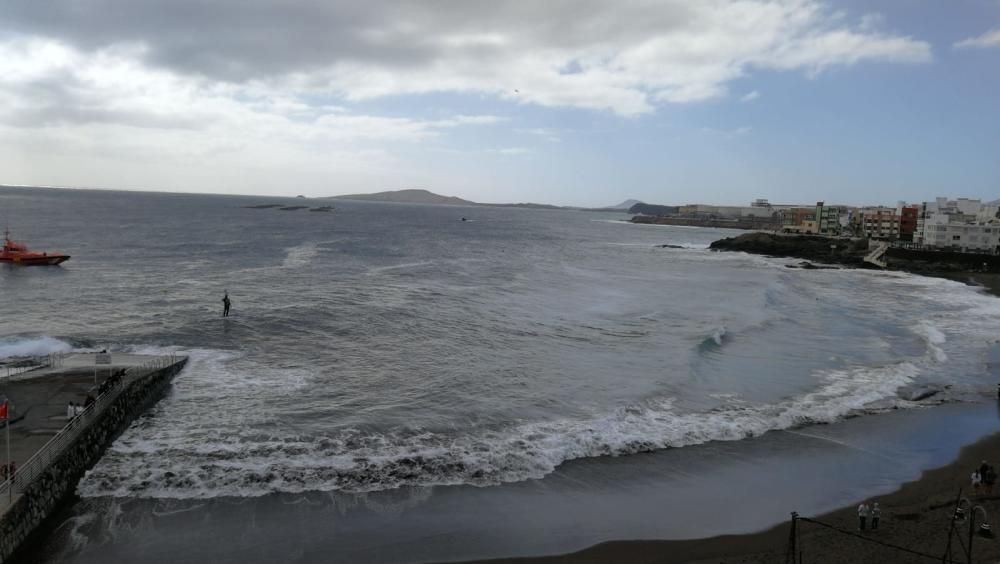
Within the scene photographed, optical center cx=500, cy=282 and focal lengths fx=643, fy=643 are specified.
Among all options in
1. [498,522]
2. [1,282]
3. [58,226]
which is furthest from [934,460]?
[58,226]

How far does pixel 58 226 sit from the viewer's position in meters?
94.2

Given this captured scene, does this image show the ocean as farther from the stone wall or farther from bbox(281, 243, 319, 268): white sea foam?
bbox(281, 243, 319, 268): white sea foam

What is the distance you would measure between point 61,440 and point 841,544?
16.2 m

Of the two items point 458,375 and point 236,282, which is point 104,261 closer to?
point 236,282

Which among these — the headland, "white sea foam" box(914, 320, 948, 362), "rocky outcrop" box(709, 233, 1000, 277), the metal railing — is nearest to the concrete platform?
the metal railing

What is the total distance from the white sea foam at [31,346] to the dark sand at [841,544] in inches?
843

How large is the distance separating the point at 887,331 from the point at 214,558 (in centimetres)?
3385

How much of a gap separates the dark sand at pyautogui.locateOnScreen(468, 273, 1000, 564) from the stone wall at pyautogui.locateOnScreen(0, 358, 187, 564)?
28.3ft

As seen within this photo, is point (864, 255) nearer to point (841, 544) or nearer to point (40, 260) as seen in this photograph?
point (841, 544)

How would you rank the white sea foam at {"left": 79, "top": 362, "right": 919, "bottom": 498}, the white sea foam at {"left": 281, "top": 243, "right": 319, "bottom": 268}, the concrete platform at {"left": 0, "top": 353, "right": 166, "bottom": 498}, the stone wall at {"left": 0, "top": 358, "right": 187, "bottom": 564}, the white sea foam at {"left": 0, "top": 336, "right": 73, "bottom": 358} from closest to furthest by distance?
1. the stone wall at {"left": 0, "top": 358, "right": 187, "bottom": 564}
2. the white sea foam at {"left": 79, "top": 362, "right": 919, "bottom": 498}
3. the concrete platform at {"left": 0, "top": 353, "right": 166, "bottom": 498}
4. the white sea foam at {"left": 0, "top": 336, "right": 73, "bottom": 358}
5. the white sea foam at {"left": 281, "top": 243, "right": 319, "bottom": 268}

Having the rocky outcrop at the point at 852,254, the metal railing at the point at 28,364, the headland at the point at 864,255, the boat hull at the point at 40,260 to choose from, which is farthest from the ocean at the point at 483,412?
the rocky outcrop at the point at 852,254

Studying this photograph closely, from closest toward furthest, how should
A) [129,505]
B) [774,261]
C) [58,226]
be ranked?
[129,505]
[774,261]
[58,226]

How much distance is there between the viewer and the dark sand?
11461 millimetres

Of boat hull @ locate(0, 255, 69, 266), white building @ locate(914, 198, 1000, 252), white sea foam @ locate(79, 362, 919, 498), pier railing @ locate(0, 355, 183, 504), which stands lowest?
white sea foam @ locate(79, 362, 919, 498)
